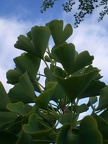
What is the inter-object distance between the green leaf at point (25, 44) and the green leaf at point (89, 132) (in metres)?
0.45

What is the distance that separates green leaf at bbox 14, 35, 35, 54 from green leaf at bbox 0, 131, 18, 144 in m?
0.36

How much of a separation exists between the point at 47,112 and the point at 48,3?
6018 mm

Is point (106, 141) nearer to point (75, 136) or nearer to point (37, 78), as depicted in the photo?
point (75, 136)

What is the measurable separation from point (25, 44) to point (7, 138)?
16.0 inches

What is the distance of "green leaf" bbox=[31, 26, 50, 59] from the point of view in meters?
1.12

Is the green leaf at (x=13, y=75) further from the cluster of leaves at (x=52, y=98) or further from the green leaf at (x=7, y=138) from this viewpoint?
the green leaf at (x=7, y=138)

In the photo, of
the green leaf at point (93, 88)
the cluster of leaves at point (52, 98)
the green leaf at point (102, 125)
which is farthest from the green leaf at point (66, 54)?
the green leaf at point (102, 125)

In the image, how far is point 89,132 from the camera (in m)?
0.75

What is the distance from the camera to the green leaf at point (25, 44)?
1125mm

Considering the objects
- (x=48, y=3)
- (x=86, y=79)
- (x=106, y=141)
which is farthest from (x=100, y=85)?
(x=48, y=3)

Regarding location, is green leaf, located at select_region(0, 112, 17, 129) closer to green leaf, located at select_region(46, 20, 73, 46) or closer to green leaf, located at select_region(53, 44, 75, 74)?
green leaf, located at select_region(53, 44, 75, 74)

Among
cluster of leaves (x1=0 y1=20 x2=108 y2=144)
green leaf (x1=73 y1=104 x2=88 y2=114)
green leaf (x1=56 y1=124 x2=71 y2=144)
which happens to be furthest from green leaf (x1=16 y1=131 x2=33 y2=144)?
green leaf (x1=73 y1=104 x2=88 y2=114)

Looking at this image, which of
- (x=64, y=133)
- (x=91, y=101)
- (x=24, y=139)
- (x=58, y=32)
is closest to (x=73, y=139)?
(x=64, y=133)

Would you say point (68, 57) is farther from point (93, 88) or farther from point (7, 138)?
point (7, 138)
